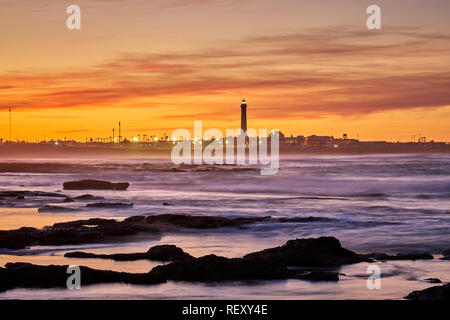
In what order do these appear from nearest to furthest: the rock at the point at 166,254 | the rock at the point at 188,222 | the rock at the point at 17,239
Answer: the rock at the point at 166,254, the rock at the point at 17,239, the rock at the point at 188,222

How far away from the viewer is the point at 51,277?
10914 millimetres

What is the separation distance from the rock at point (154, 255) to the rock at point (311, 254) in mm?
1394

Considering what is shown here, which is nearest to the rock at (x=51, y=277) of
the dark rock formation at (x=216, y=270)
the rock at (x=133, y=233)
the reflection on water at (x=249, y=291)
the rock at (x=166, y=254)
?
the dark rock formation at (x=216, y=270)

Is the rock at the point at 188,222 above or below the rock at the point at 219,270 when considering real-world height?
below

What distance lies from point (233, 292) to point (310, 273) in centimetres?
179

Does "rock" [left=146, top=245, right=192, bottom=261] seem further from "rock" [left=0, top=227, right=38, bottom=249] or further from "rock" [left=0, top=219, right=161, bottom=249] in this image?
"rock" [left=0, top=227, right=38, bottom=249]

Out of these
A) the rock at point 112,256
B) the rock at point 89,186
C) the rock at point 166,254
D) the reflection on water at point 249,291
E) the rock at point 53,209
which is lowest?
the rock at point 89,186

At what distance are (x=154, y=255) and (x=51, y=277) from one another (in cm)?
285

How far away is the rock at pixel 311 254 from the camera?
12.8 meters

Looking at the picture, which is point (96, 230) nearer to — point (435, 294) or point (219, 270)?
point (219, 270)

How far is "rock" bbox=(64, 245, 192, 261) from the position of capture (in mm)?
13336

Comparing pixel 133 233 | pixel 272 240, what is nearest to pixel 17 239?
pixel 133 233

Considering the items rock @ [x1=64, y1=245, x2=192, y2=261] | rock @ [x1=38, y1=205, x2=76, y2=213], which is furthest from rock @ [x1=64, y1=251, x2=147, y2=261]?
rock @ [x1=38, y1=205, x2=76, y2=213]

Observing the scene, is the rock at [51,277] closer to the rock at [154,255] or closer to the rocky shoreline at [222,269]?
the rocky shoreline at [222,269]
